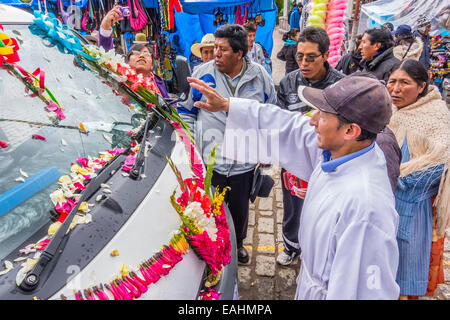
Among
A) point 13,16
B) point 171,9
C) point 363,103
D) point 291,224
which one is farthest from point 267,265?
point 171,9

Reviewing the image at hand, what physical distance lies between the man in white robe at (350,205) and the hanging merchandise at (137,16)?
553 centimetres

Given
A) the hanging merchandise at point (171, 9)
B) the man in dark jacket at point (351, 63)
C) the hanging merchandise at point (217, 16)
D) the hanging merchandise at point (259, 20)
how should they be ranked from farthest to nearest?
the hanging merchandise at point (259, 20), the hanging merchandise at point (217, 16), the hanging merchandise at point (171, 9), the man in dark jacket at point (351, 63)

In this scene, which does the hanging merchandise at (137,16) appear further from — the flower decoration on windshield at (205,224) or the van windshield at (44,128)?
the flower decoration on windshield at (205,224)

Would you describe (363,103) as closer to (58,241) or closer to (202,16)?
(58,241)

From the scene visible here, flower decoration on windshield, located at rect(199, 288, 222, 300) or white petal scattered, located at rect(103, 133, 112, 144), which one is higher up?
white petal scattered, located at rect(103, 133, 112, 144)

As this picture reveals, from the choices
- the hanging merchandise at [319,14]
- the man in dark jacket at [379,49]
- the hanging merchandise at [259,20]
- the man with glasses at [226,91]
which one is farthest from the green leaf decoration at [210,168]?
the hanging merchandise at [259,20]

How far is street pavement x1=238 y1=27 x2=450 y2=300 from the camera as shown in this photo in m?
2.94

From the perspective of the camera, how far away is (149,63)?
11.6ft

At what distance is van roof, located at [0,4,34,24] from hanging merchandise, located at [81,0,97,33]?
4627 millimetres

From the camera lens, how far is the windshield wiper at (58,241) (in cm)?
128

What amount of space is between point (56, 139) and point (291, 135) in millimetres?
1501

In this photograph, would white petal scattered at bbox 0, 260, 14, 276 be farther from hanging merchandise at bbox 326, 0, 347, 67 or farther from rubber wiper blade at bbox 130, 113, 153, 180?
hanging merchandise at bbox 326, 0, 347, 67

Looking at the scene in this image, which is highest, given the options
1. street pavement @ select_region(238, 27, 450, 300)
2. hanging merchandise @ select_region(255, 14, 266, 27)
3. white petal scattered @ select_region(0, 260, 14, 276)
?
hanging merchandise @ select_region(255, 14, 266, 27)

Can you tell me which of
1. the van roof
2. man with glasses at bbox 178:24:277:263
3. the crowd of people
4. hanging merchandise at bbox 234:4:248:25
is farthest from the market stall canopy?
the van roof
